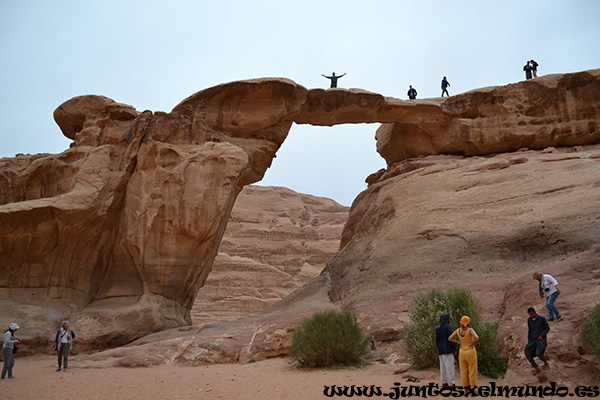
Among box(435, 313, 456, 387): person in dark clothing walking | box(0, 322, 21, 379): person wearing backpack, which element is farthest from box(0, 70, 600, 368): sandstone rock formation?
box(435, 313, 456, 387): person in dark clothing walking

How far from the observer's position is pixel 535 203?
1583 centimetres

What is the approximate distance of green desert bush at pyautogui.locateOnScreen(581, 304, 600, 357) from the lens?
8.01 meters

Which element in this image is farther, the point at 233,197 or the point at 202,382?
the point at 233,197

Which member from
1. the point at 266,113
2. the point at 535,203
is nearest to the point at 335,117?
the point at 266,113

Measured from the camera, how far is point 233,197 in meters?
18.7

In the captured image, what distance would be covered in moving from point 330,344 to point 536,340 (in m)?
3.95

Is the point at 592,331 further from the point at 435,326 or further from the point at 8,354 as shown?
the point at 8,354

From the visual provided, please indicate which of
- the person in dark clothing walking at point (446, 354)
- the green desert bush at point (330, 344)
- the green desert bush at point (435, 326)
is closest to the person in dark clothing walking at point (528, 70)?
the green desert bush at point (435, 326)

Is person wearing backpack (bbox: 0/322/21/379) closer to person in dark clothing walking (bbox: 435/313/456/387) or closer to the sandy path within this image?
the sandy path

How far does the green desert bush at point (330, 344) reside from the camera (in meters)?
10.6

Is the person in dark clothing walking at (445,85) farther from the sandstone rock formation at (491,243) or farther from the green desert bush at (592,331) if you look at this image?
the green desert bush at (592,331)

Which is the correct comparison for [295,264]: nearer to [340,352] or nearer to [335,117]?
[335,117]

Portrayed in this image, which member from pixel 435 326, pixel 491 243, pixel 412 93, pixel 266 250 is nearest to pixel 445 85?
pixel 412 93

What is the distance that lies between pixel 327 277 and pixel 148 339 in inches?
272
